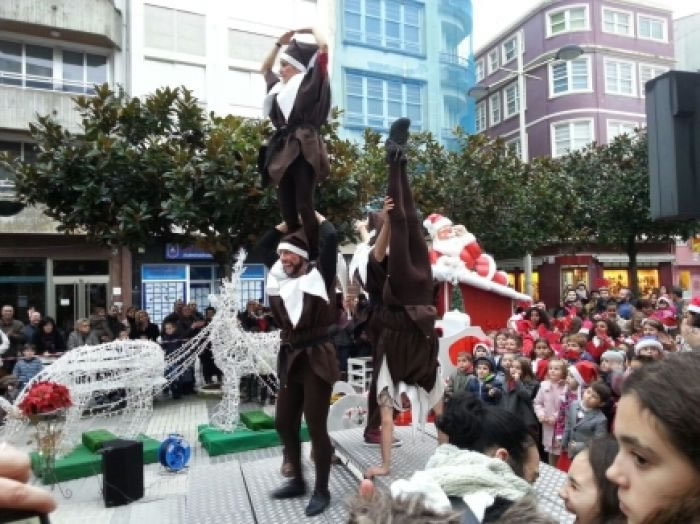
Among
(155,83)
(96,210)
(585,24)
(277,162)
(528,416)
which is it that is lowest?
(528,416)

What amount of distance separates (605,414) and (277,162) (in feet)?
10.9

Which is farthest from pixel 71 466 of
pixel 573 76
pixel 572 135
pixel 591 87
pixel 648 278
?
pixel 573 76

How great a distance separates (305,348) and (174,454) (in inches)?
147

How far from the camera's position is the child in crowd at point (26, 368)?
914 centimetres

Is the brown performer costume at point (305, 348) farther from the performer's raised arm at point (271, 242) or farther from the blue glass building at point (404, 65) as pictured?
the blue glass building at point (404, 65)

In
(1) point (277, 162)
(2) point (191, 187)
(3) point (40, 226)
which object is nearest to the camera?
(1) point (277, 162)

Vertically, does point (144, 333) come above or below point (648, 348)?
below

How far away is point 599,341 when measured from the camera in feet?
22.9

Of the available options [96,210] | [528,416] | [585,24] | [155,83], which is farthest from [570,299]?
[585,24]

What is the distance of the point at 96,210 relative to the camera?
1095cm

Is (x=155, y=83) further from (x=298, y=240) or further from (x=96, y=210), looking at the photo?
(x=298, y=240)

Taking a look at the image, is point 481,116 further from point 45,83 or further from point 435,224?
point 435,224

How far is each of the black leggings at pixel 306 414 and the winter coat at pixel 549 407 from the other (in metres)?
2.58

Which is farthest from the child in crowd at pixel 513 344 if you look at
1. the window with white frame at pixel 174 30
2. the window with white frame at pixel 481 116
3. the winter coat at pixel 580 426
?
the window with white frame at pixel 481 116
